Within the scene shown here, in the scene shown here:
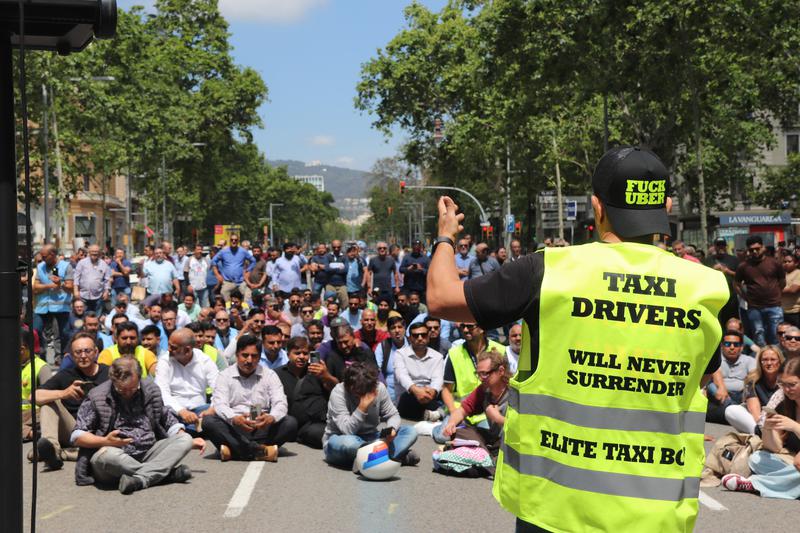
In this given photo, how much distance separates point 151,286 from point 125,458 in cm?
1051

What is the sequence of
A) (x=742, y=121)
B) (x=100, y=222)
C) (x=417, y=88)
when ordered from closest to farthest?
(x=742, y=121), (x=417, y=88), (x=100, y=222)

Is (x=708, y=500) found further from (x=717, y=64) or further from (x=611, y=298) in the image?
(x=717, y=64)

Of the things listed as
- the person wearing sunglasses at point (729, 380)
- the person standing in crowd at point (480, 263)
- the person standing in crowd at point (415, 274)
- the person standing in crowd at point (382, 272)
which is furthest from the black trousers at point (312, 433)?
the person standing in crowd at point (382, 272)

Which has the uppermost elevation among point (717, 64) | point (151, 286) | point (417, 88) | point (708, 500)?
point (417, 88)

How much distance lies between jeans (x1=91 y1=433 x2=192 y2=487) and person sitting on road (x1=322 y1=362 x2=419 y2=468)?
1.31 m

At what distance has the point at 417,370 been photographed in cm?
1151

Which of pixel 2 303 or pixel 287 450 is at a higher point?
pixel 2 303

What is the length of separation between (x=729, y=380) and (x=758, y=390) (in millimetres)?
2035

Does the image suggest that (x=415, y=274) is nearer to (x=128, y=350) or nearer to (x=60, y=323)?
(x=60, y=323)

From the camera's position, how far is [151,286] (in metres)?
18.3

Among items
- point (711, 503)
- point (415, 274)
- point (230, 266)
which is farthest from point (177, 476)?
point (230, 266)

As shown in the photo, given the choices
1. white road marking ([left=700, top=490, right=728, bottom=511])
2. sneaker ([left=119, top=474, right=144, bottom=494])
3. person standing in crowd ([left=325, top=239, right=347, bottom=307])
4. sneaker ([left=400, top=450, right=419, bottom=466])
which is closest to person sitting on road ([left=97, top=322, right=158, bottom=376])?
sneaker ([left=119, top=474, right=144, bottom=494])

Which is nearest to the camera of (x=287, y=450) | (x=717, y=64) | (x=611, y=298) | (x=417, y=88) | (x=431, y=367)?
(x=611, y=298)

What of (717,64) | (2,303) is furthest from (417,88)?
(2,303)
